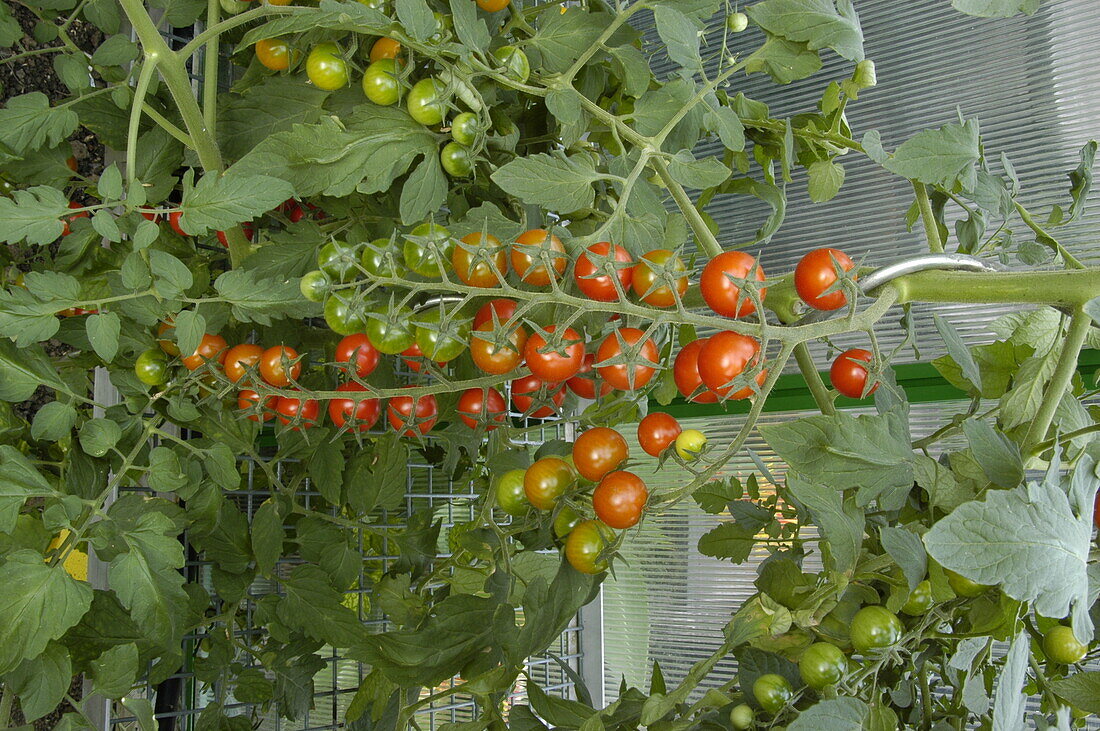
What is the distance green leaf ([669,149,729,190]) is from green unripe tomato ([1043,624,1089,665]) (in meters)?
0.31

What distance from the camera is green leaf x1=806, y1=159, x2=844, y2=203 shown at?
0.66m

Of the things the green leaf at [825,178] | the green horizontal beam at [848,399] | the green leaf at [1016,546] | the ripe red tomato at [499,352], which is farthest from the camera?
the green horizontal beam at [848,399]

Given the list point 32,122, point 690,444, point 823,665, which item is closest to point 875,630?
point 823,665

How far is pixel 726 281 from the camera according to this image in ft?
1.31

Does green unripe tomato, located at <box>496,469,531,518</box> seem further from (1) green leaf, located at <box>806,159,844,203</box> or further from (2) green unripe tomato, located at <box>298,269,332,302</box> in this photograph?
(1) green leaf, located at <box>806,159,844,203</box>

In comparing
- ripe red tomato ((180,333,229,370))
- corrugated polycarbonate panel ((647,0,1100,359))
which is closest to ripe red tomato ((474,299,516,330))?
ripe red tomato ((180,333,229,370))

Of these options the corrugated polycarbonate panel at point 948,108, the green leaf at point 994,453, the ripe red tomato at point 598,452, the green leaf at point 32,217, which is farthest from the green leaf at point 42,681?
the corrugated polycarbonate panel at point 948,108

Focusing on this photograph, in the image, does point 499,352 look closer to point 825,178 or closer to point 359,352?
point 359,352

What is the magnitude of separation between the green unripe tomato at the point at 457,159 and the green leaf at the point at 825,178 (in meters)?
0.30

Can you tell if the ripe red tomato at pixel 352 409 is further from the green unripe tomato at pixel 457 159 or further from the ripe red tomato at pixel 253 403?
the green unripe tomato at pixel 457 159

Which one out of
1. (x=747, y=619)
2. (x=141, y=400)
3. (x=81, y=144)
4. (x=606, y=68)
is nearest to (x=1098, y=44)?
(x=606, y=68)

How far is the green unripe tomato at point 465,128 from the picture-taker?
522 mm

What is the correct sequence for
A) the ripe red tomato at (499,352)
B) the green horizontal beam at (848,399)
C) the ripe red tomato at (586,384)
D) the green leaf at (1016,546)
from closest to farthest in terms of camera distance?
1. the green leaf at (1016,546)
2. the ripe red tomato at (499,352)
3. the ripe red tomato at (586,384)
4. the green horizontal beam at (848,399)

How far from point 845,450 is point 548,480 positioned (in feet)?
0.65
